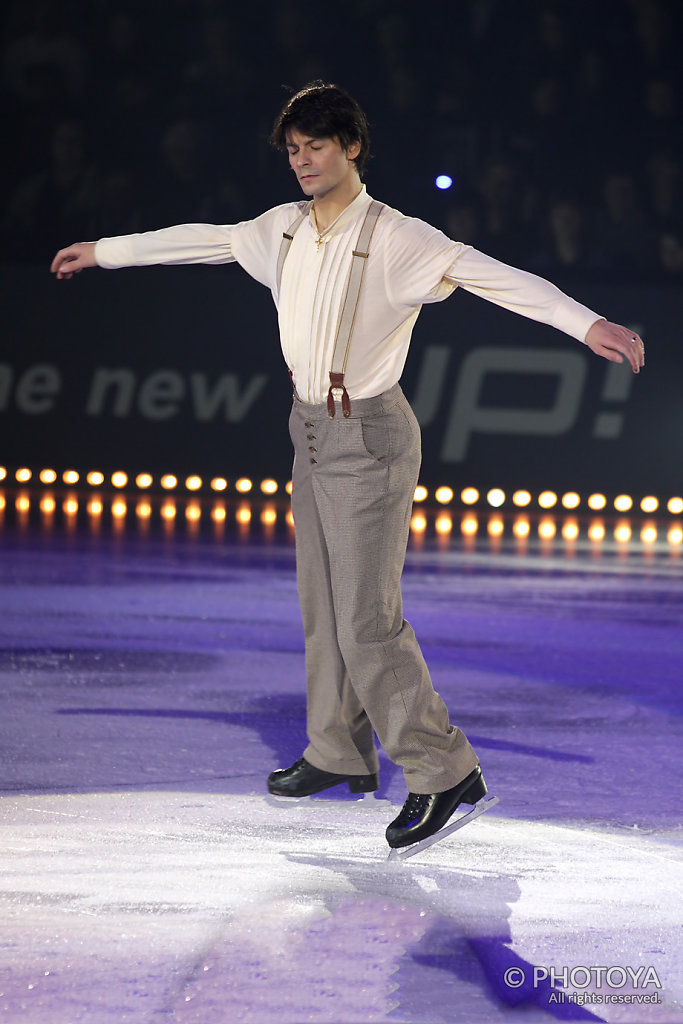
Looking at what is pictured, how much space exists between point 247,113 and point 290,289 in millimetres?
11191

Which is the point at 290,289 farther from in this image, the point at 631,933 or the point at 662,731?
the point at 662,731

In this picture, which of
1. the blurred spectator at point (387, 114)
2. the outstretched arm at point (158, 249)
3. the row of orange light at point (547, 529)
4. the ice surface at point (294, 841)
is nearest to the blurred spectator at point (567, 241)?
the blurred spectator at point (387, 114)

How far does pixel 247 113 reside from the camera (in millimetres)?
14664

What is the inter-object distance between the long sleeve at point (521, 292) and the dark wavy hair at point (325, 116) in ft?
1.21

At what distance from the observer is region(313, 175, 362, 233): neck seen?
3.86 meters

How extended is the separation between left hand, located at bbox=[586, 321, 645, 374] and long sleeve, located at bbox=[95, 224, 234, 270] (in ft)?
3.42

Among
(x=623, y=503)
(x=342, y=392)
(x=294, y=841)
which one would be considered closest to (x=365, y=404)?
(x=342, y=392)

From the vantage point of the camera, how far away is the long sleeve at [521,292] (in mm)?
3600

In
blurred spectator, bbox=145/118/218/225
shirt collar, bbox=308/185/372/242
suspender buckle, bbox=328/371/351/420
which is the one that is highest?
blurred spectator, bbox=145/118/218/225

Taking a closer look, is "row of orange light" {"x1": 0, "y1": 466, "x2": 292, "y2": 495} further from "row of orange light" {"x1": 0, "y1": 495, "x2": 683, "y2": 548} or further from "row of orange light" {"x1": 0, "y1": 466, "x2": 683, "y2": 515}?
"row of orange light" {"x1": 0, "y1": 495, "x2": 683, "y2": 548}

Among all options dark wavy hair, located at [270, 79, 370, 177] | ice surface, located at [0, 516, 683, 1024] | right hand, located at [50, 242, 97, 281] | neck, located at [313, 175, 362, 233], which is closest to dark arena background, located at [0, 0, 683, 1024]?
ice surface, located at [0, 516, 683, 1024]

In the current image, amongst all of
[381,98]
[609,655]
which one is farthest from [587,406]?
[609,655]

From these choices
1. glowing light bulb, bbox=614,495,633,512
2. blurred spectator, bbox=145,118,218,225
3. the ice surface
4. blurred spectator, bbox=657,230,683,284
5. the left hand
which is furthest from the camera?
blurred spectator, bbox=145,118,218,225

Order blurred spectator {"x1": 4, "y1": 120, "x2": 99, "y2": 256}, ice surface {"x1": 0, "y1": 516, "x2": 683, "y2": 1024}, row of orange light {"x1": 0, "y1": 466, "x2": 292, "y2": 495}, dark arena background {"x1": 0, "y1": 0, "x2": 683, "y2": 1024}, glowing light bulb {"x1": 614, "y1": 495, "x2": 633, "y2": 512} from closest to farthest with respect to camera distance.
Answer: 1. ice surface {"x1": 0, "y1": 516, "x2": 683, "y2": 1024}
2. dark arena background {"x1": 0, "y1": 0, "x2": 683, "y2": 1024}
3. glowing light bulb {"x1": 614, "y1": 495, "x2": 633, "y2": 512}
4. row of orange light {"x1": 0, "y1": 466, "x2": 292, "y2": 495}
5. blurred spectator {"x1": 4, "y1": 120, "x2": 99, "y2": 256}
